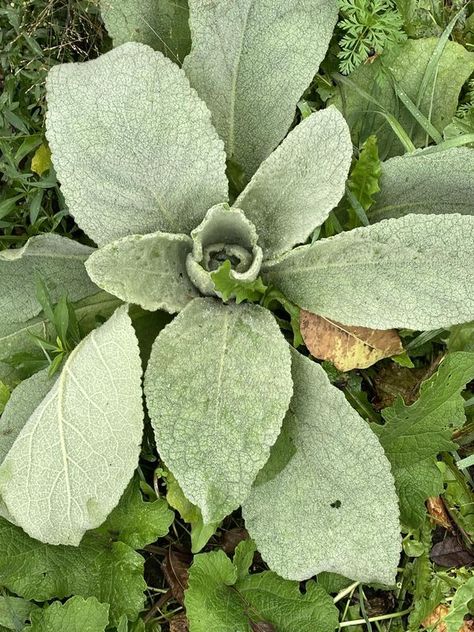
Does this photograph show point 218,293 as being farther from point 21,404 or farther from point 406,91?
point 406,91

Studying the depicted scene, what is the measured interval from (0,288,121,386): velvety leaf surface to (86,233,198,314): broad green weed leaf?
10.1 inches

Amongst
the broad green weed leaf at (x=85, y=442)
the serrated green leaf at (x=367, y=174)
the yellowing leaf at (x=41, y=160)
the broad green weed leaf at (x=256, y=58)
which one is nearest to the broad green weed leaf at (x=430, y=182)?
the serrated green leaf at (x=367, y=174)

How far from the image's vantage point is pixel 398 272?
1679 millimetres

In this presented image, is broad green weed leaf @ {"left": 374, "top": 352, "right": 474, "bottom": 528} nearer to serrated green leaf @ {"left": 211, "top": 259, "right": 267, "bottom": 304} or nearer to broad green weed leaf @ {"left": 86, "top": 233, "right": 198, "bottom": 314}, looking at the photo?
serrated green leaf @ {"left": 211, "top": 259, "right": 267, "bottom": 304}

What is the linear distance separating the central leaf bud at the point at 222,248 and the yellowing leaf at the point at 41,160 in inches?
22.3

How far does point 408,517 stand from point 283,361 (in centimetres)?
55

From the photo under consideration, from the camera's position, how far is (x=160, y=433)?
163cm

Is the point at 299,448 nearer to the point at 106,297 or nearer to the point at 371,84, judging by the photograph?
the point at 106,297

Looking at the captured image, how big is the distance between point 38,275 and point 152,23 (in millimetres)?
665

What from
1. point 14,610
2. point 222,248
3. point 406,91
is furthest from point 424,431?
point 14,610

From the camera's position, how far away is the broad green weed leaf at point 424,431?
180 cm

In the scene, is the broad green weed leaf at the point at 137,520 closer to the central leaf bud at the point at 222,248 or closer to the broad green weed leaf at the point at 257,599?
the broad green weed leaf at the point at 257,599

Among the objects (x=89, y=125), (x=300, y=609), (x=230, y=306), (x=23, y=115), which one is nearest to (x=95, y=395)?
(x=230, y=306)

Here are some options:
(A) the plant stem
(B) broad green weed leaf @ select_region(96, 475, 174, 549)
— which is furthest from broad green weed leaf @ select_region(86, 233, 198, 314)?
(A) the plant stem
